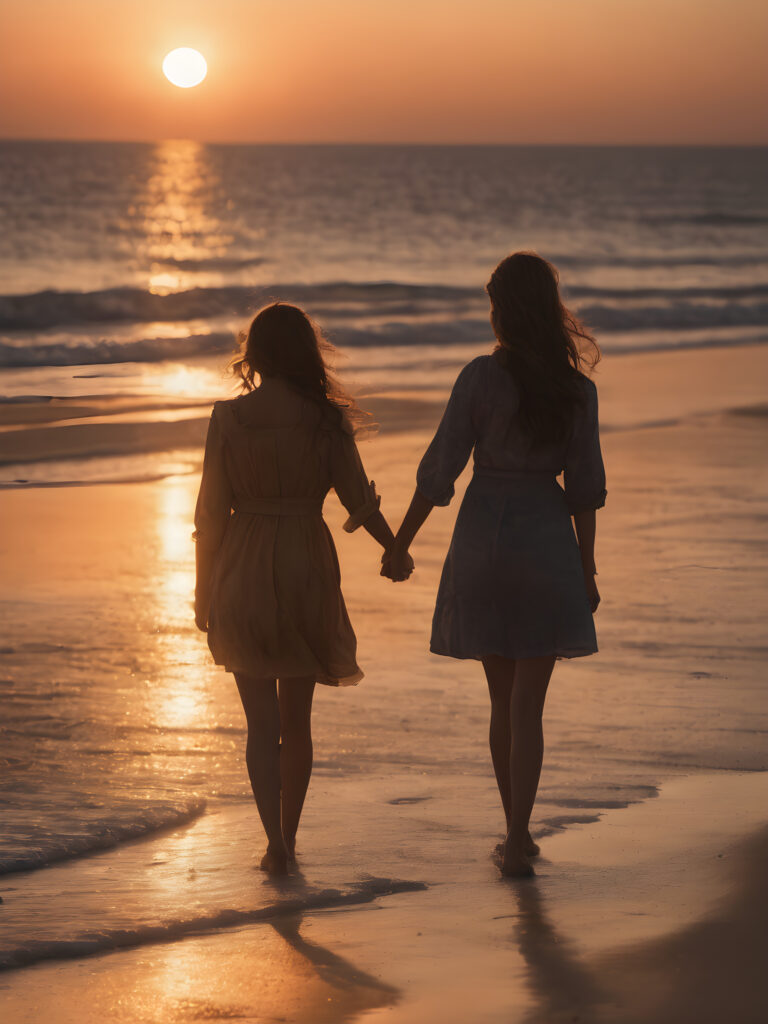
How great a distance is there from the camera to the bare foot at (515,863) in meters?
3.59

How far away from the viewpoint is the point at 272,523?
12.2 ft

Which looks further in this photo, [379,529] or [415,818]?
[415,818]

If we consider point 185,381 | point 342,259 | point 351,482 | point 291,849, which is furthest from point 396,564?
point 342,259

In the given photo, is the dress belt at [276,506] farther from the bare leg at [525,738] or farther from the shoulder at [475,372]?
the bare leg at [525,738]

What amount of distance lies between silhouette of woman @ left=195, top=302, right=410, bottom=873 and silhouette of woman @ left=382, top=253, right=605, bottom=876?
1.00ft

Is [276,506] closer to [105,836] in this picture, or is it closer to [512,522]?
[512,522]

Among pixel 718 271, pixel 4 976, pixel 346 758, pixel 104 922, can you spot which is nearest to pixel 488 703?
pixel 346 758

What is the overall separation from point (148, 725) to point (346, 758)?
2.63 feet

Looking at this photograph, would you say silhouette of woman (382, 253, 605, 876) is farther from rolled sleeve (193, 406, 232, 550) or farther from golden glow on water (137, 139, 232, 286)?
golden glow on water (137, 139, 232, 286)

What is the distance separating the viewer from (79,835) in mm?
3959

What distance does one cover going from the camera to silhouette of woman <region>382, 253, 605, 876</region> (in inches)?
143

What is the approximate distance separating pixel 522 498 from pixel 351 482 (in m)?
0.49

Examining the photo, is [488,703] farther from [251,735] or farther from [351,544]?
[351,544]

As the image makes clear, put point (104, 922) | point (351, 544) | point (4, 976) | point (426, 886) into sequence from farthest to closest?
point (351, 544) → point (426, 886) → point (104, 922) → point (4, 976)
